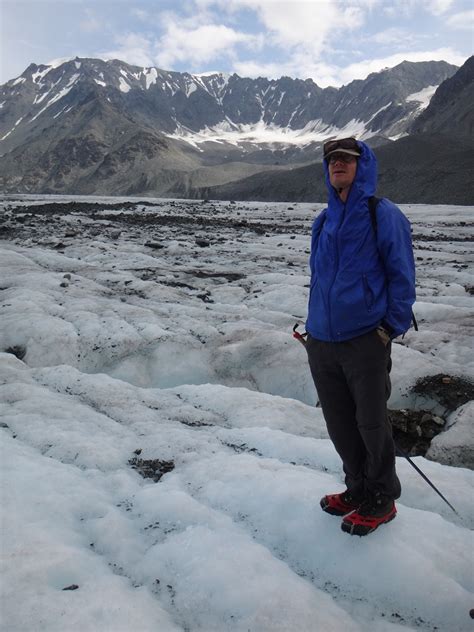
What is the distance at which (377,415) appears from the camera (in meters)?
3.88

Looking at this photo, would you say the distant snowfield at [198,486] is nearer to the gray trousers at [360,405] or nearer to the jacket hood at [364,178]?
the gray trousers at [360,405]

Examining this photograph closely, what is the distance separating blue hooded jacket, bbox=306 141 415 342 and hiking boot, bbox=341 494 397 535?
1518mm

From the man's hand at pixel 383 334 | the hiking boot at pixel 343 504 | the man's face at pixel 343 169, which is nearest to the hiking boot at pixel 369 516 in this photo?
the hiking boot at pixel 343 504

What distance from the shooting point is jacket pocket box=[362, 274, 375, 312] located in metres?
3.69

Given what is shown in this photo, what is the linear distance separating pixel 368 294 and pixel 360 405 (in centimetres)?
95

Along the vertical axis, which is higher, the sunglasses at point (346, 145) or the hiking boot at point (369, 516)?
the sunglasses at point (346, 145)

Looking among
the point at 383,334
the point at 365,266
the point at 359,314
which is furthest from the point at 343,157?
the point at 383,334

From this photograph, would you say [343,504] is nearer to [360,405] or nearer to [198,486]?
[360,405]

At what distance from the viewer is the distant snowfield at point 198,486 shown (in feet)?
11.1

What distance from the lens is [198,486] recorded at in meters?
4.99

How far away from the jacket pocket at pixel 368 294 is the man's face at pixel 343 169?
2.63 feet

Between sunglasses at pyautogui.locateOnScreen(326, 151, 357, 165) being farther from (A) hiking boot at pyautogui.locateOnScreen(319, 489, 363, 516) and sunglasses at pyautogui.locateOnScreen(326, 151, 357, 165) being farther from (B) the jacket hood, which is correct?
(A) hiking boot at pyautogui.locateOnScreen(319, 489, 363, 516)

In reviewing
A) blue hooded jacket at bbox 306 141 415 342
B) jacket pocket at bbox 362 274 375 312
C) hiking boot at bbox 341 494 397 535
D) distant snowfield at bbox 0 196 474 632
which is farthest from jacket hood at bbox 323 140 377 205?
distant snowfield at bbox 0 196 474 632

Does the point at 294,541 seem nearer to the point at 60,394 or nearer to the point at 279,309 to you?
the point at 60,394
